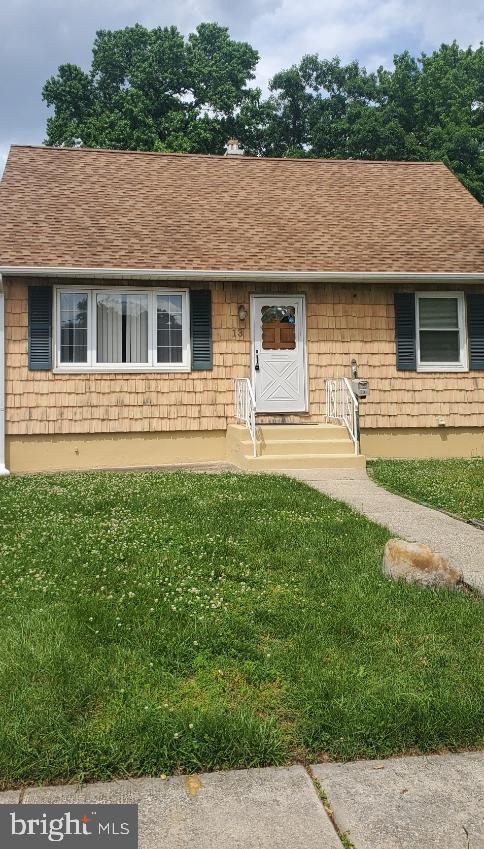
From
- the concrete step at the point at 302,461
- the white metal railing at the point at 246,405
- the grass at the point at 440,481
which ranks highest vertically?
the white metal railing at the point at 246,405

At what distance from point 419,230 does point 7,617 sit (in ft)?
36.0

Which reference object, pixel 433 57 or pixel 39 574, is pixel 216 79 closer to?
pixel 433 57

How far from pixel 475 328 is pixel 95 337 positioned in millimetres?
6561

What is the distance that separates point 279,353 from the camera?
11328 millimetres

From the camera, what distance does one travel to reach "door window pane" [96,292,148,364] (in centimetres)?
1084

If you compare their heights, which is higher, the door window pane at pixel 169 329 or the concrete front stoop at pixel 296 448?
the door window pane at pixel 169 329

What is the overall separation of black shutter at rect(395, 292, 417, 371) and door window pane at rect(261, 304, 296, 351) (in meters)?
1.81

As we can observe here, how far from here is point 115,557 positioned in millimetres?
4711

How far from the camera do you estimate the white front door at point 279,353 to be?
1128cm

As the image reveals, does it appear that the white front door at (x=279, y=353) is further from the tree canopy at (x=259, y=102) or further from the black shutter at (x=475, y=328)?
the tree canopy at (x=259, y=102)

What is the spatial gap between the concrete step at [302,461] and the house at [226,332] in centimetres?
2

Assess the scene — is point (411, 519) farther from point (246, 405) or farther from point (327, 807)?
point (246, 405)

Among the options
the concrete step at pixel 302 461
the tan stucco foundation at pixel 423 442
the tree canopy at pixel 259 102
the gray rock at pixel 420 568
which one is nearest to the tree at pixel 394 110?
the tree canopy at pixel 259 102

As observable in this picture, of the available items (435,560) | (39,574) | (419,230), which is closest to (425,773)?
(435,560)
